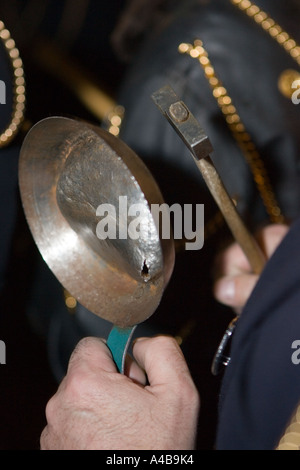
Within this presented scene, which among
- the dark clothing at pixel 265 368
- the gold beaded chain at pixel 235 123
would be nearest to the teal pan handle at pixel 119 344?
the dark clothing at pixel 265 368

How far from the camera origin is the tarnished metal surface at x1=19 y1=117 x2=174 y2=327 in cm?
44

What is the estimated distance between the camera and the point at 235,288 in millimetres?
678

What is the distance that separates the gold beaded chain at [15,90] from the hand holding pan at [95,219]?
11 cm

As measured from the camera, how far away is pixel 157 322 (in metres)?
0.80

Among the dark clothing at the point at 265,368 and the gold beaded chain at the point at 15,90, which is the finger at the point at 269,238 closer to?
the dark clothing at the point at 265,368

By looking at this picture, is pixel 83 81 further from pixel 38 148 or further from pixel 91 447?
pixel 91 447

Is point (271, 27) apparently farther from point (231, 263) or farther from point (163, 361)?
point (163, 361)

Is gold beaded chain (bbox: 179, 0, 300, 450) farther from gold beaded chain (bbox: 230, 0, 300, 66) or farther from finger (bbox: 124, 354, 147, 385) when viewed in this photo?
finger (bbox: 124, 354, 147, 385)

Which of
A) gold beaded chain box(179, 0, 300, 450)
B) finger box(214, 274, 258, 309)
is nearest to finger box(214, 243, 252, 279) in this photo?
finger box(214, 274, 258, 309)

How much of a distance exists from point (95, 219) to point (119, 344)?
118mm

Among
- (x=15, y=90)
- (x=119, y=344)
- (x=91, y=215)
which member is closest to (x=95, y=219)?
(x=91, y=215)

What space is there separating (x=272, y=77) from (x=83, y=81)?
61 centimetres

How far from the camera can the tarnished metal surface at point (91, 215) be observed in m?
0.44

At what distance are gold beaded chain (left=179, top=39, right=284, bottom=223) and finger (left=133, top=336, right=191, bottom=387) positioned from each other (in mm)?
349
